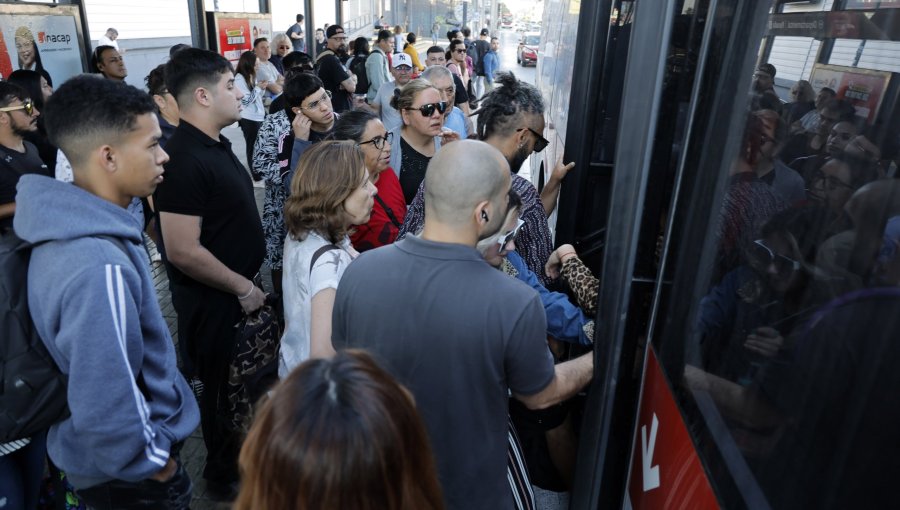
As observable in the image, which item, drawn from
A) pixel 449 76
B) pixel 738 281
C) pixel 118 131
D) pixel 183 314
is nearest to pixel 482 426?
pixel 738 281

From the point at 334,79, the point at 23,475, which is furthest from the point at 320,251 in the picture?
the point at 334,79

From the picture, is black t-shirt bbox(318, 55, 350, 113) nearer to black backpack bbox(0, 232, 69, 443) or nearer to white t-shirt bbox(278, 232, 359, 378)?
white t-shirt bbox(278, 232, 359, 378)

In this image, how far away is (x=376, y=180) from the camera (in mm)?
3111

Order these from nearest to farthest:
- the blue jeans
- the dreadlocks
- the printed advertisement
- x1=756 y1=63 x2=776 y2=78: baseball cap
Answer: x1=756 y1=63 x2=776 y2=78: baseball cap < the blue jeans < the dreadlocks < the printed advertisement

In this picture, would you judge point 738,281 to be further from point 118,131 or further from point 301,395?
point 118,131

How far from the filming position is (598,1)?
2541mm

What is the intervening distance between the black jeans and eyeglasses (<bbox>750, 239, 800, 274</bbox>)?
5.61 feet

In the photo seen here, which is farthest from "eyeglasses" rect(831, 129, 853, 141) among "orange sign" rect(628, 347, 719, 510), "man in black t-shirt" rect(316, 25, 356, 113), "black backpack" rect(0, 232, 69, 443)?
"man in black t-shirt" rect(316, 25, 356, 113)

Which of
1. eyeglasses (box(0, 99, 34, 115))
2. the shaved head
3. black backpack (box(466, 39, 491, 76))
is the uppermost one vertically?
the shaved head

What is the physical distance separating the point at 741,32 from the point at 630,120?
37 cm

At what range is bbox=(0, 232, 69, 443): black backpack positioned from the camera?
1492 millimetres

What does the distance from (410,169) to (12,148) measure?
233cm

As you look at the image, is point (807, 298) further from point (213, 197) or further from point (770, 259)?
point (213, 197)

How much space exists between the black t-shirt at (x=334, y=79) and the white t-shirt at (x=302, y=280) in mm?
5250
